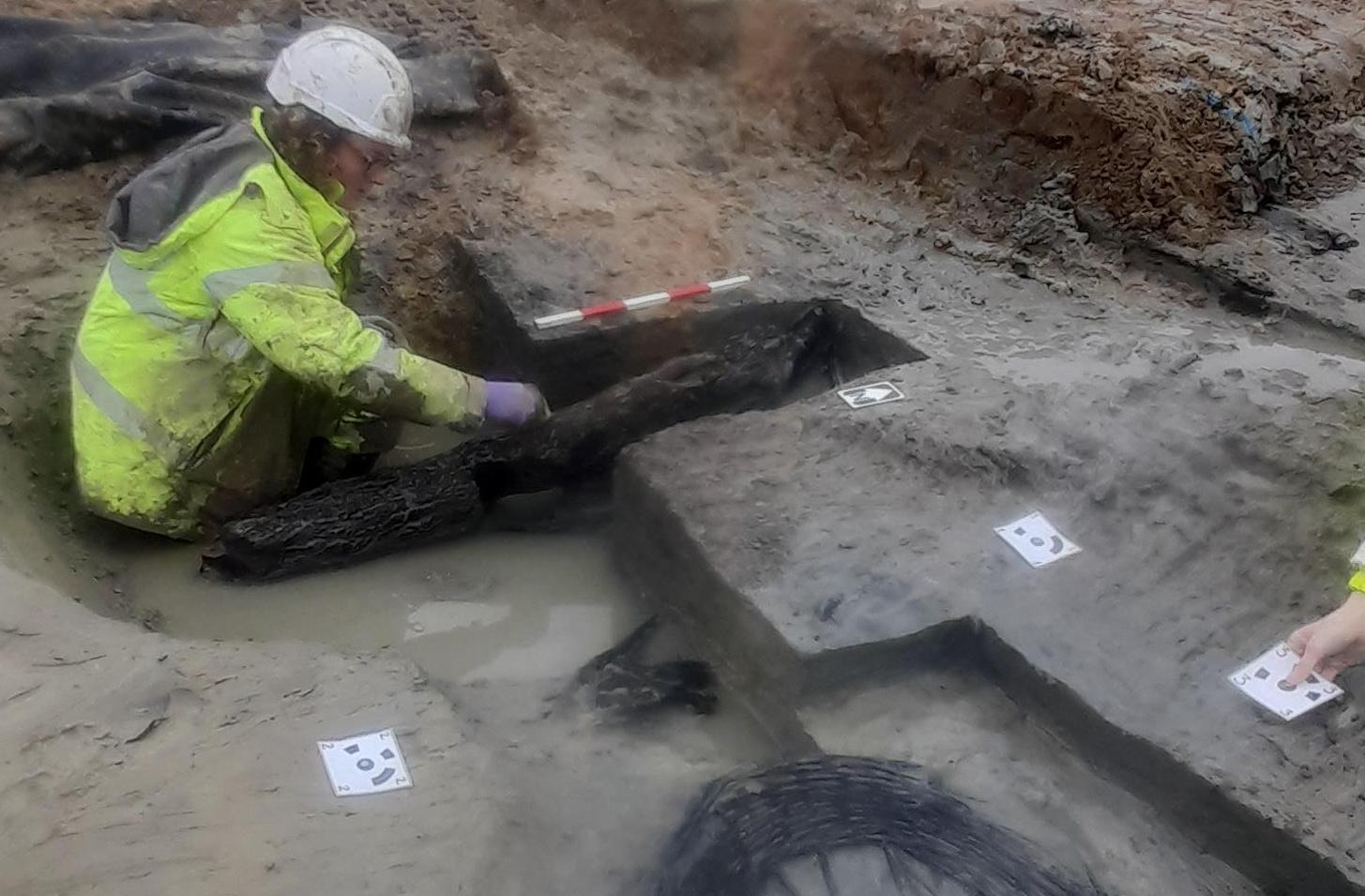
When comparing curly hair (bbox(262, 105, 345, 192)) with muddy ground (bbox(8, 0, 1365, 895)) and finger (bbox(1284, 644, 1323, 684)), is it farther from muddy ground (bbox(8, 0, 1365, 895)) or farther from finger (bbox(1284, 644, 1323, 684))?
finger (bbox(1284, 644, 1323, 684))

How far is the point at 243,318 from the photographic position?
3.04 meters

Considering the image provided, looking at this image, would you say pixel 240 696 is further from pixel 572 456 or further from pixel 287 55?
pixel 287 55

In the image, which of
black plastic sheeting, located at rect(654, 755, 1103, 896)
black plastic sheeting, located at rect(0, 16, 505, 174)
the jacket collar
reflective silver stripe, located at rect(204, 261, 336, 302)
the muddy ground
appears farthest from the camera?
black plastic sheeting, located at rect(0, 16, 505, 174)

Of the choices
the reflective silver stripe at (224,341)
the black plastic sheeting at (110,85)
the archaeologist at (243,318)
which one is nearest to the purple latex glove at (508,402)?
the archaeologist at (243,318)

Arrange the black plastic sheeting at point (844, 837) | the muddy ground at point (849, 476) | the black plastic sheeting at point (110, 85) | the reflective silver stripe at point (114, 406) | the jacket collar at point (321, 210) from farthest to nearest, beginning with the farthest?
the black plastic sheeting at point (110, 85) < the reflective silver stripe at point (114, 406) < the jacket collar at point (321, 210) < the muddy ground at point (849, 476) < the black plastic sheeting at point (844, 837)

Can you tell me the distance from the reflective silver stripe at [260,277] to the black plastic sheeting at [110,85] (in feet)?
5.13

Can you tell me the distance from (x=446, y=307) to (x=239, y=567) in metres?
1.28

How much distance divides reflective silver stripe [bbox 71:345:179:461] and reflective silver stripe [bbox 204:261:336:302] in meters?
0.46

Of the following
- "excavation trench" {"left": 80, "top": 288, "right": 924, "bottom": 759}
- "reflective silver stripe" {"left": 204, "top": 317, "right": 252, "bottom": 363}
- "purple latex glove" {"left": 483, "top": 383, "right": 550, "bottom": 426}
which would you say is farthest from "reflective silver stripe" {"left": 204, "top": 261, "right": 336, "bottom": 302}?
"excavation trench" {"left": 80, "top": 288, "right": 924, "bottom": 759}

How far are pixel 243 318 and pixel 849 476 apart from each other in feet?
5.36

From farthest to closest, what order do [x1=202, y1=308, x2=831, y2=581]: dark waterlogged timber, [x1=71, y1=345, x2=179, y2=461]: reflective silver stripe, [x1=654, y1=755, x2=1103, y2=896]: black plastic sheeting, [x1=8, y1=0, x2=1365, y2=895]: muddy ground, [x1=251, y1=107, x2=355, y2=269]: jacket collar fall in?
1. [x1=202, y1=308, x2=831, y2=581]: dark waterlogged timber
2. [x1=71, y1=345, x2=179, y2=461]: reflective silver stripe
3. [x1=251, y1=107, x2=355, y2=269]: jacket collar
4. [x1=8, y1=0, x2=1365, y2=895]: muddy ground
5. [x1=654, y1=755, x2=1103, y2=896]: black plastic sheeting

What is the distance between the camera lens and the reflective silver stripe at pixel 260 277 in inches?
119

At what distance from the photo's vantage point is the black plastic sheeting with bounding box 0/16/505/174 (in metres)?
4.16

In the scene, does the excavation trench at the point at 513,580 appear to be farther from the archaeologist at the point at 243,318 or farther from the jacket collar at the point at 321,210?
the jacket collar at the point at 321,210
